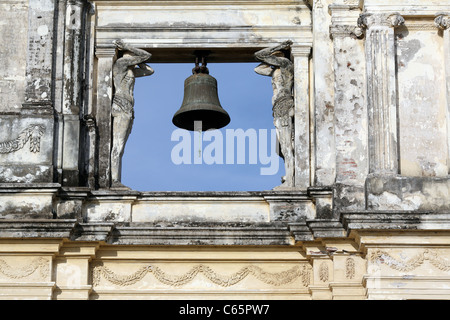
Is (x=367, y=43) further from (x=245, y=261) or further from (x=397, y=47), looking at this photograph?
(x=245, y=261)

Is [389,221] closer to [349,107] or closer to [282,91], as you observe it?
[349,107]

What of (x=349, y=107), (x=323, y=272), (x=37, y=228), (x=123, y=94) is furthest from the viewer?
(x=123, y=94)

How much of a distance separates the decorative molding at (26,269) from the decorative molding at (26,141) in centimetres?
123

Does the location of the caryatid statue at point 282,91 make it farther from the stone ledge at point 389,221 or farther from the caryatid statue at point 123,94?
the stone ledge at point 389,221

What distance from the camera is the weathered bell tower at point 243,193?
13.6 meters

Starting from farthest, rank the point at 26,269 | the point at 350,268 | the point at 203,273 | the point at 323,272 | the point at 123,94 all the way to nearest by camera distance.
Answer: the point at 123,94, the point at 203,273, the point at 323,272, the point at 350,268, the point at 26,269

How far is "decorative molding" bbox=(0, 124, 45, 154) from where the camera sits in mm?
14109

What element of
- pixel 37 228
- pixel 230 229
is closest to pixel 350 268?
pixel 230 229

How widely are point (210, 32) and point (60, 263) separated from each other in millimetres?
3109

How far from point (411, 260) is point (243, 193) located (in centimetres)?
199

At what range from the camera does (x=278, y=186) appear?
569 inches

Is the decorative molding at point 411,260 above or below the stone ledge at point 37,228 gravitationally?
below

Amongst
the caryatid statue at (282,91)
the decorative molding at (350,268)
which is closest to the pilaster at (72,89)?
the caryatid statue at (282,91)

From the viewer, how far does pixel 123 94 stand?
14.8m
